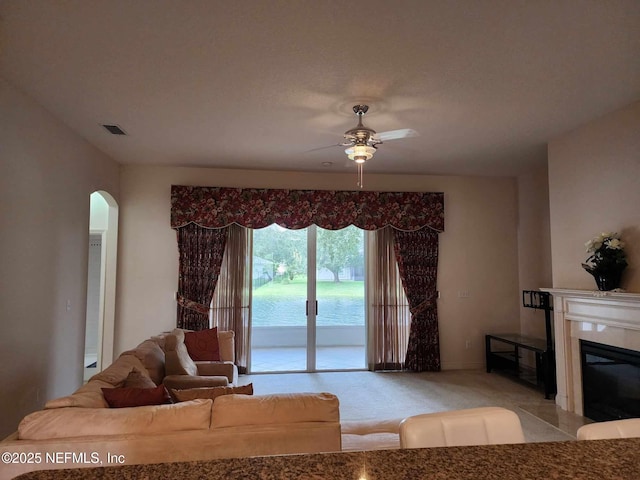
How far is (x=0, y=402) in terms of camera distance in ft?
9.47

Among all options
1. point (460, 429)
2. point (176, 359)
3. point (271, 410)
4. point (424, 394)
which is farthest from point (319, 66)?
point (424, 394)

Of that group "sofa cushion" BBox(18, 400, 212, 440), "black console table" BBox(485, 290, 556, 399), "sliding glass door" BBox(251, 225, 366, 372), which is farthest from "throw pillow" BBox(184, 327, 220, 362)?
"black console table" BBox(485, 290, 556, 399)

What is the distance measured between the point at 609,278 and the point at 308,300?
3.69 meters

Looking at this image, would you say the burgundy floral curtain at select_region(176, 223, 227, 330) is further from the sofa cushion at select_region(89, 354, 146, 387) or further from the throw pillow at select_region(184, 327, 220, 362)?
the sofa cushion at select_region(89, 354, 146, 387)

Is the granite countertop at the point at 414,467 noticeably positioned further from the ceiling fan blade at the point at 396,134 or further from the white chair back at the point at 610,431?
the ceiling fan blade at the point at 396,134

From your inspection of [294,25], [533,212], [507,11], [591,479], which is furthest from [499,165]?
[591,479]

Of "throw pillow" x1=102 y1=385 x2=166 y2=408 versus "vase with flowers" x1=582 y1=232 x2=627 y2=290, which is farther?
"vase with flowers" x1=582 y1=232 x2=627 y2=290

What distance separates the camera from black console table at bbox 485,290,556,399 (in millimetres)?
4562

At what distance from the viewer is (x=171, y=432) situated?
71.4 inches

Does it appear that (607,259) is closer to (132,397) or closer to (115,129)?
(132,397)

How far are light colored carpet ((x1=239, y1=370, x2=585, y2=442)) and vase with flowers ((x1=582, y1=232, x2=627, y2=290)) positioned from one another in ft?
4.66

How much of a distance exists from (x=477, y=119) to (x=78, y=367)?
489 centimetres

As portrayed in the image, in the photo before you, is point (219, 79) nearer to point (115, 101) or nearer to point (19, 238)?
point (115, 101)

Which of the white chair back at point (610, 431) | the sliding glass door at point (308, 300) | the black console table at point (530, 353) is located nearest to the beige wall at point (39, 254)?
the sliding glass door at point (308, 300)
